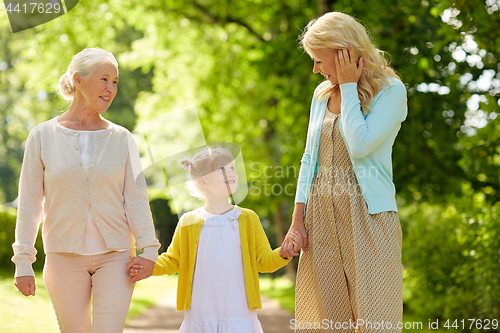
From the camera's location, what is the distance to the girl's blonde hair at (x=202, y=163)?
358 centimetres

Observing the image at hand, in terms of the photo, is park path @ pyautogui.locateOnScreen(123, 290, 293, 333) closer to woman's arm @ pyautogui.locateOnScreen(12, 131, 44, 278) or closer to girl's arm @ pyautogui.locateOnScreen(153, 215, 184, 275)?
girl's arm @ pyautogui.locateOnScreen(153, 215, 184, 275)

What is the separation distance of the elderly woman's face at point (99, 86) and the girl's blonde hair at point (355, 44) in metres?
1.13

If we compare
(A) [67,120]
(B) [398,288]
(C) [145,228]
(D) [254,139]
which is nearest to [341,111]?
(B) [398,288]

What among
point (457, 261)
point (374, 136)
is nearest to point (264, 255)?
point (374, 136)

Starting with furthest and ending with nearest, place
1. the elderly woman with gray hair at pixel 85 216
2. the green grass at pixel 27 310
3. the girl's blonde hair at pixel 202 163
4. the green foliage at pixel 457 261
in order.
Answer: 1. the green grass at pixel 27 310
2. the green foliage at pixel 457 261
3. the girl's blonde hair at pixel 202 163
4. the elderly woman with gray hair at pixel 85 216

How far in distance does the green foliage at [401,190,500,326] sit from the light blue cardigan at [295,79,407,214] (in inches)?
169

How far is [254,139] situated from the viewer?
647 inches

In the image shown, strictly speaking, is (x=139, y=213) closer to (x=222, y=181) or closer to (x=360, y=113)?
(x=222, y=181)

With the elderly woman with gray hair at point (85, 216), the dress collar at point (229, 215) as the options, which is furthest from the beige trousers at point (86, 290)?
the dress collar at point (229, 215)

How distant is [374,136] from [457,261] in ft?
24.0

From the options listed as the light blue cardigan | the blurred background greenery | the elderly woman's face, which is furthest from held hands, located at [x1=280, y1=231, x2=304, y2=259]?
the blurred background greenery

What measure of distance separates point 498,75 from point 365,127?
211 inches

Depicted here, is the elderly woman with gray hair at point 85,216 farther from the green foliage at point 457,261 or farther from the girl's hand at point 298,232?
the green foliage at point 457,261

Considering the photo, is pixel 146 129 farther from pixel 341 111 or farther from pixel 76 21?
pixel 76 21
